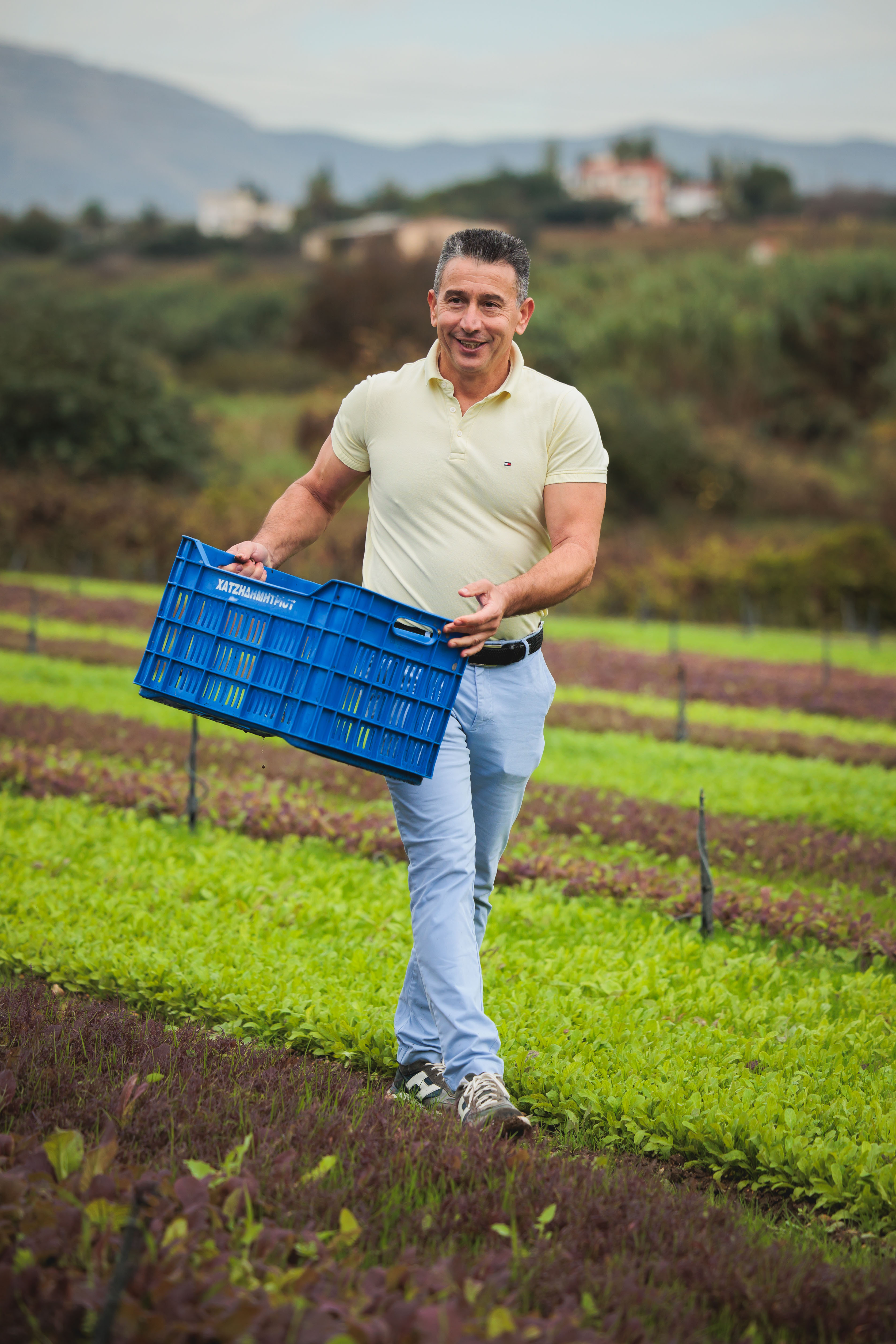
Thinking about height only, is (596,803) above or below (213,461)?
below

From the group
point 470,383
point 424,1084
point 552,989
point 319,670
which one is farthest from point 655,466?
point 319,670

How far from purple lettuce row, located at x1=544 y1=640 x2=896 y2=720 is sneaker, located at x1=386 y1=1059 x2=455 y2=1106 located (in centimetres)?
1300

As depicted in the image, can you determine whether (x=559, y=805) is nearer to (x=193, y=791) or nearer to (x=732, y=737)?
(x=193, y=791)

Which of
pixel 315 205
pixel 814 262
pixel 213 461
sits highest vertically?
pixel 315 205

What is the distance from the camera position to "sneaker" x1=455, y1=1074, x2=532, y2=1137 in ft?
11.6

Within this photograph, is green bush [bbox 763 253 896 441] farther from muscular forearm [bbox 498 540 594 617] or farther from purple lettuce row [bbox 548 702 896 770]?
muscular forearm [bbox 498 540 594 617]

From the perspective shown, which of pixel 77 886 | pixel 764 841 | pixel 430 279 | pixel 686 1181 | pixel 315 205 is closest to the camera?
pixel 686 1181

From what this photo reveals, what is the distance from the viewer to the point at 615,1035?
4641 millimetres

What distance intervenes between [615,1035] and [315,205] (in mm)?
110268

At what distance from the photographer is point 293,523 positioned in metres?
4.25

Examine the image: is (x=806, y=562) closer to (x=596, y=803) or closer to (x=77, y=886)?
(x=596, y=803)

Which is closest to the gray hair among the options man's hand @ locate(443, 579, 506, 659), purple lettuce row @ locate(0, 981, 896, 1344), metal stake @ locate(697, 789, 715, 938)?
man's hand @ locate(443, 579, 506, 659)

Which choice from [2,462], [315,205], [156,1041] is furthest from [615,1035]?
[315,205]

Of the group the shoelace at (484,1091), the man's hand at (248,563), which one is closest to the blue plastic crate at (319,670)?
the man's hand at (248,563)
